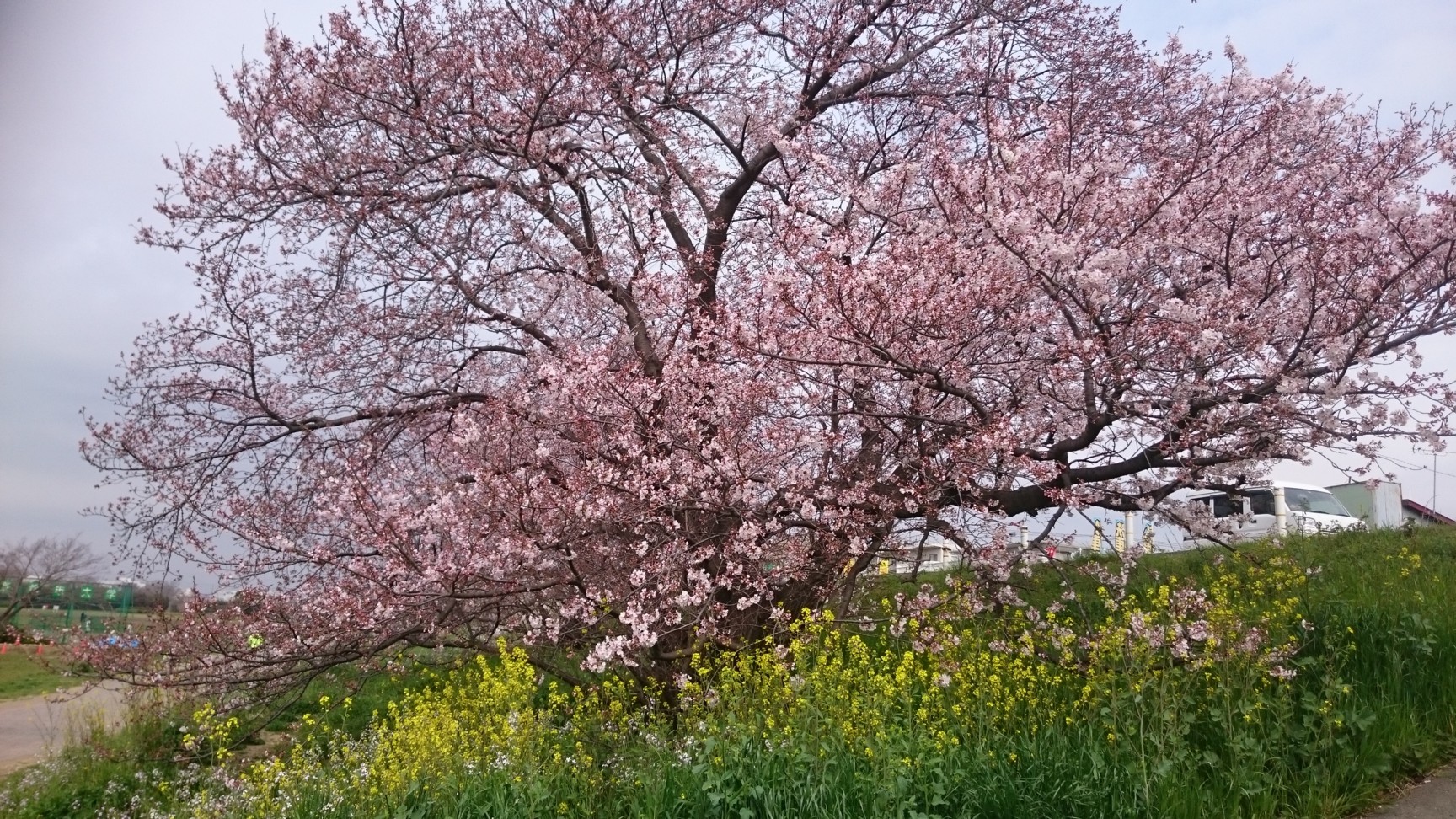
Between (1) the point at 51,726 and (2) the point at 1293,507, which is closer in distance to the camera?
(1) the point at 51,726

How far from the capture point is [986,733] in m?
4.32

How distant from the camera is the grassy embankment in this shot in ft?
12.4

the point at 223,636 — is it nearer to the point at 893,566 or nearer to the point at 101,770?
the point at 101,770

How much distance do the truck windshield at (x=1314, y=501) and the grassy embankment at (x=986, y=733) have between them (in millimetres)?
10114

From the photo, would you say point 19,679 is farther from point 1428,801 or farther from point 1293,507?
point 1293,507

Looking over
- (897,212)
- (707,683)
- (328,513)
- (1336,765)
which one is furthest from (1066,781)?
(328,513)

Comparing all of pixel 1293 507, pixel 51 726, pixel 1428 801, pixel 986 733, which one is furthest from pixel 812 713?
pixel 1293 507

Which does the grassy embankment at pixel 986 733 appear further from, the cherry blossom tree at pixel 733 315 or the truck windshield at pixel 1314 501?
the truck windshield at pixel 1314 501

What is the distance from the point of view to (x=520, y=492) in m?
5.46

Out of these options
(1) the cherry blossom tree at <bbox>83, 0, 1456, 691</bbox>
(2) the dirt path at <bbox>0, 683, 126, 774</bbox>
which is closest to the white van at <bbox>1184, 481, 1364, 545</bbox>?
(1) the cherry blossom tree at <bbox>83, 0, 1456, 691</bbox>

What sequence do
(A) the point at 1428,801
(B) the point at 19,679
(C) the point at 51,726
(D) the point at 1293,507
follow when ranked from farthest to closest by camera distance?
1. (B) the point at 19,679
2. (D) the point at 1293,507
3. (C) the point at 51,726
4. (A) the point at 1428,801

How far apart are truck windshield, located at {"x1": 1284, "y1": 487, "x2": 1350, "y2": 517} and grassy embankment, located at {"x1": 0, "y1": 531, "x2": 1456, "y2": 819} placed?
398 inches

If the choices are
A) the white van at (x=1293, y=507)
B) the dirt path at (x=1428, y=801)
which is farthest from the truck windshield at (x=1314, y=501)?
the dirt path at (x=1428, y=801)

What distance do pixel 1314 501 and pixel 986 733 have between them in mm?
13833
